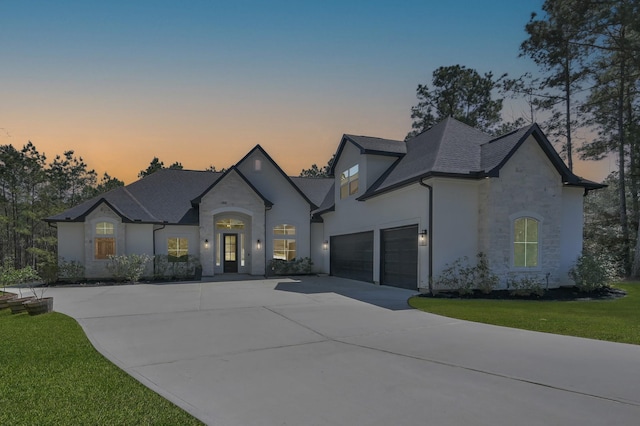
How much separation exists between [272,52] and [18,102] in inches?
364

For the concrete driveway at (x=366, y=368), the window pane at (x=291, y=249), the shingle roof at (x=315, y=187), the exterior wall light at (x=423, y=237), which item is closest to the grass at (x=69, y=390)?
the concrete driveway at (x=366, y=368)

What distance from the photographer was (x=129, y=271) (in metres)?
17.7

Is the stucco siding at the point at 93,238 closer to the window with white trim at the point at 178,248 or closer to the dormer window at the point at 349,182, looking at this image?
the window with white trim at the point at 178,248

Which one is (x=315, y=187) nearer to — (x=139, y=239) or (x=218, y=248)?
(x=218, y=248)

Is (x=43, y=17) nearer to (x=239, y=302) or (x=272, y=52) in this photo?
(x=272, y=52)

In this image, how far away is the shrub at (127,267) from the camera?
17.8 meters

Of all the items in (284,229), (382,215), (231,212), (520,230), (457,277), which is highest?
(231,212)

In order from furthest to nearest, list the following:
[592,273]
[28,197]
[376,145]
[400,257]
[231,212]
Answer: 1. [28,197]
2. [231,212]
3. [376,145]
4. [400,257]
5. [592,273]

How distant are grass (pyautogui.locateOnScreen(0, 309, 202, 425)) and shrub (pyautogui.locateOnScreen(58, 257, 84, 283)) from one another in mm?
12929

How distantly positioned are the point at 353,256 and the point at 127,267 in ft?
36.7

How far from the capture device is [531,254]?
13.3 meters

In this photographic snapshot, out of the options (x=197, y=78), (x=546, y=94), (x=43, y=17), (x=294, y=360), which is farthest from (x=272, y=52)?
(x=546, y=94)

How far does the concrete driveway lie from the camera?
3.60 m

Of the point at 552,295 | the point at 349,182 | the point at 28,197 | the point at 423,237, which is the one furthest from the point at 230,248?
the point at 28,197
